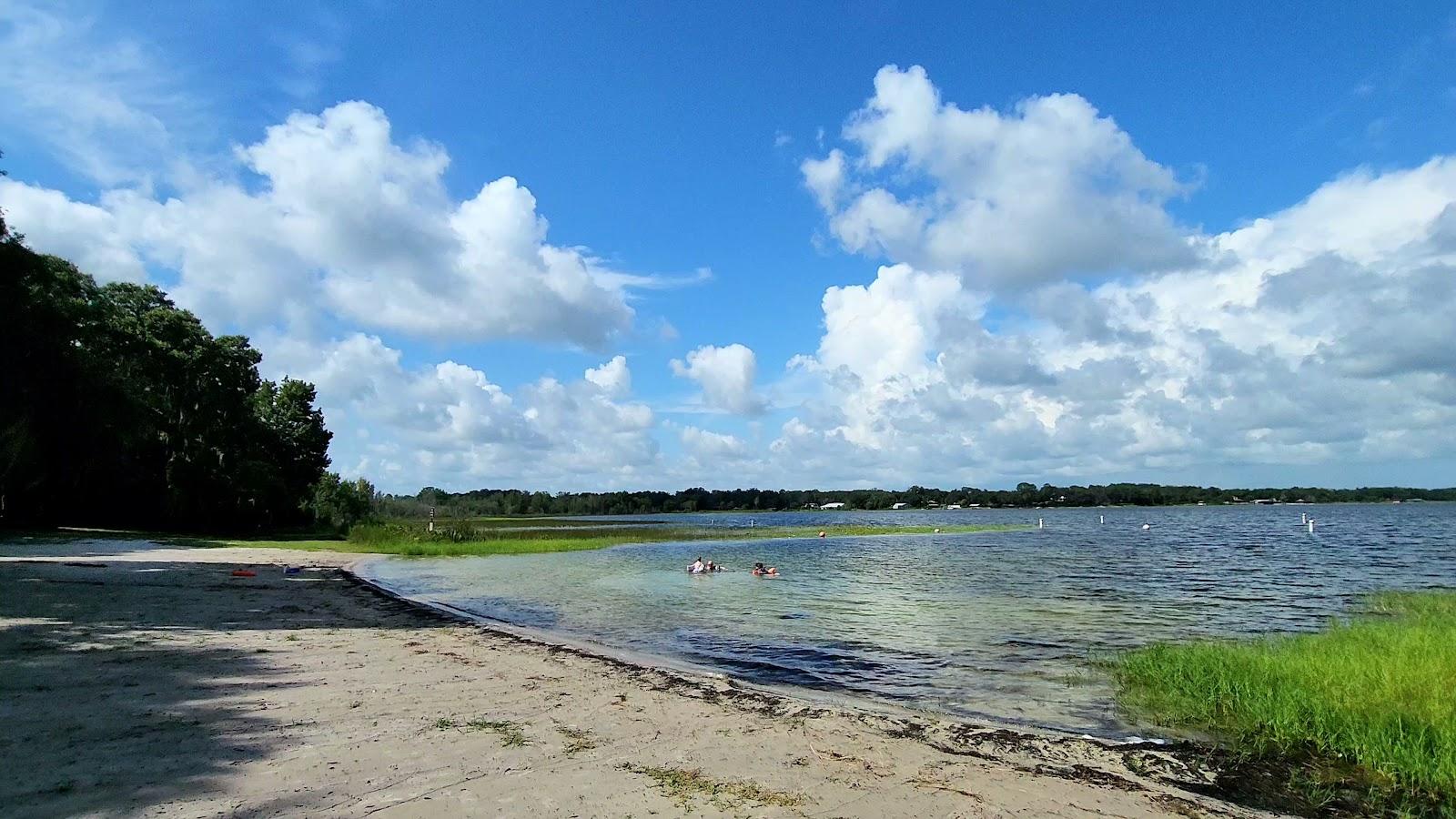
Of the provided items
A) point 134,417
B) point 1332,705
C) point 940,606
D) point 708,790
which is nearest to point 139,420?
point 134,417

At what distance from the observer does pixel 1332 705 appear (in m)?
10.1

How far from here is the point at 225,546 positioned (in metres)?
44.0

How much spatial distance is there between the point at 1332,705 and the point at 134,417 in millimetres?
46009

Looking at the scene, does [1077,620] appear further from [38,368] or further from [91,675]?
[38,368]

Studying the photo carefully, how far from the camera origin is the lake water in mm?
14188

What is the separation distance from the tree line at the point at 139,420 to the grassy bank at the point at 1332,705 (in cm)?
3343

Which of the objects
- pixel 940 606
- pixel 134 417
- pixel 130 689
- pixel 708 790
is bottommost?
pixel 940 606

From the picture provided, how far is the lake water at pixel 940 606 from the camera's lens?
46.5ft

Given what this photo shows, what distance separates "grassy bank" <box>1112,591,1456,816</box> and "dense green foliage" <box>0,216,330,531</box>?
33498mm

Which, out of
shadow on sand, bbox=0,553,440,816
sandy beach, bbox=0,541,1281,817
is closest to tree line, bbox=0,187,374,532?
shadow on sand, bbox=0,553,440,816

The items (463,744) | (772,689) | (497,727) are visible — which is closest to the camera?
(463,744)

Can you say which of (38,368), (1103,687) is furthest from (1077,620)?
(38,368)

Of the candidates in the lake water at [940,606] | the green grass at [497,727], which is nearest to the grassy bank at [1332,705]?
the lake water at [940,606]

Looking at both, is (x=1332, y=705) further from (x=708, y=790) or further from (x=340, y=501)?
(x=340, y=501)
